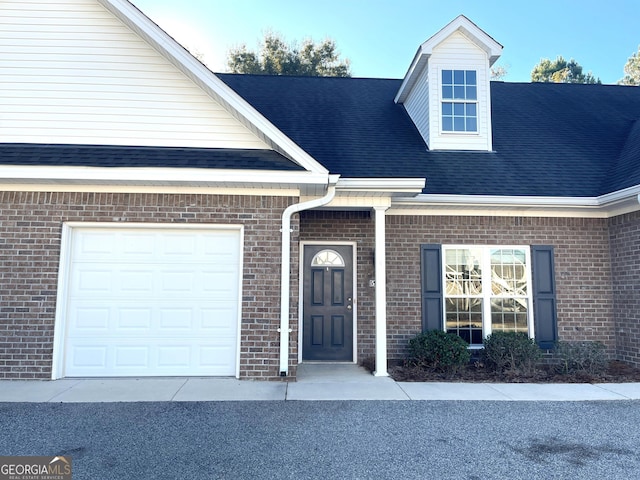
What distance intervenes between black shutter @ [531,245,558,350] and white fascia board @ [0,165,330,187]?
14.8ft

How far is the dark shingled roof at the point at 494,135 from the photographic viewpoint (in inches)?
304

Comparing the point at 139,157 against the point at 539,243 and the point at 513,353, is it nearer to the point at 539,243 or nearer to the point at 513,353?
the point at 513,353

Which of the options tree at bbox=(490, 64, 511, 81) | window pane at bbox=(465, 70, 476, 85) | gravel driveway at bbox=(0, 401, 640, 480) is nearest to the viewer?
gravel driveway at bbox=(0, 401, 640, 480)

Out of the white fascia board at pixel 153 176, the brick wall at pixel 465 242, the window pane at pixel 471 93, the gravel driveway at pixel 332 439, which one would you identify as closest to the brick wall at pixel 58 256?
the white fascia board at pixel 153 176

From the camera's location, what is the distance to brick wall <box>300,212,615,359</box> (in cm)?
774

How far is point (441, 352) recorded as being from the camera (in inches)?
270

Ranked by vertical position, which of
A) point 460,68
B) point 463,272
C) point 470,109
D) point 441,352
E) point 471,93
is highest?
point 460,68

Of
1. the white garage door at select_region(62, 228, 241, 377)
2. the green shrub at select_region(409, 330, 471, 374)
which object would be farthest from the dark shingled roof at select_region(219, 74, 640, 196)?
the white garage door at select_region(62, 228, 241, 377)

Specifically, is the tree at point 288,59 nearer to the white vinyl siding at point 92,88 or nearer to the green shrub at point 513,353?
the white vinyl siding at point 92,88

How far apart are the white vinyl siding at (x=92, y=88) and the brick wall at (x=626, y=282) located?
255 inches

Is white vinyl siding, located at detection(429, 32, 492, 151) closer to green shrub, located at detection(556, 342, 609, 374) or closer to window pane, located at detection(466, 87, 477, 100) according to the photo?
window pane, located at detection(466, 87, 477, 100)

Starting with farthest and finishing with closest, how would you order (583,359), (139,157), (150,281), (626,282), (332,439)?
(626,282) < (583,359) < (150,281) < (139,157) < (332,439)

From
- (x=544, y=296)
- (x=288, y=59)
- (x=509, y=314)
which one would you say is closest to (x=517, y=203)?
(x=544, y=296)

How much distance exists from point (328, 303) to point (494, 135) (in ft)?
17.5
